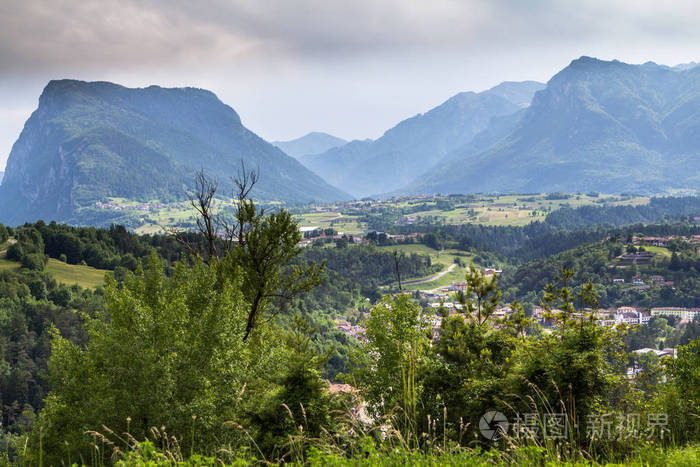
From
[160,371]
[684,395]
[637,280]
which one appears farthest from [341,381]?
[637,280]

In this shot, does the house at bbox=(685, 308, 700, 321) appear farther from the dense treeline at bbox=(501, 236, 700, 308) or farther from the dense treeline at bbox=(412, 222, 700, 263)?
the dense treeline at bbox=(412, 222, 700, 263)

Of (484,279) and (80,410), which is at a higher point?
(484,279)

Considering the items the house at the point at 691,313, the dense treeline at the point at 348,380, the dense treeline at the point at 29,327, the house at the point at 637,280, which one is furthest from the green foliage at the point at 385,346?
the house at the point at 637,280

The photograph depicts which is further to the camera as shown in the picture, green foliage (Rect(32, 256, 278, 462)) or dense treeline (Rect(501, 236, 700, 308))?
dense treeline (Rect(501, 236, 700, 308))

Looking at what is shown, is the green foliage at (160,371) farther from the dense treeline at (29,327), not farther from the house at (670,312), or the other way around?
the house at (670,312)

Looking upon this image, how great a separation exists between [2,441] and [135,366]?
44160mm

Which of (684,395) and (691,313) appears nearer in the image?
(684,395)

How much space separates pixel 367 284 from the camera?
14738cm

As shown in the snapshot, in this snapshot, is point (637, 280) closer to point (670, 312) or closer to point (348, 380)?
point (670, 312)

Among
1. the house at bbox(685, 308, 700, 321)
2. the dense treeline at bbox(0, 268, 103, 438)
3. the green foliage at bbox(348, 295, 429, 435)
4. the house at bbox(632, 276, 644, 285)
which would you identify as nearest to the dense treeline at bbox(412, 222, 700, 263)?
the house at bbox(632, 276, 644, 285)

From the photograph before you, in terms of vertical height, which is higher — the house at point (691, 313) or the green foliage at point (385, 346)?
the green foliage at point (385, 346)

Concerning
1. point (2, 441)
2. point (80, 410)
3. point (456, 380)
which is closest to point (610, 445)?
point (456, 380)

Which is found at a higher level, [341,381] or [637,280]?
[341,381]

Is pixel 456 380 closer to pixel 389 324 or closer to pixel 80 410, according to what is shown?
pixel 389 324
